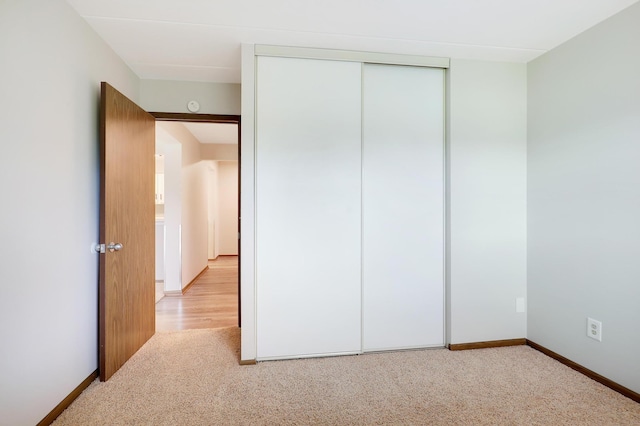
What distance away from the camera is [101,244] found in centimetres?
213

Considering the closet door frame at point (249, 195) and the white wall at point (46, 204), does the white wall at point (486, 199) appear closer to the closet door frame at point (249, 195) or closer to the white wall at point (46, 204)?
the closet door frame at point (249, 195)

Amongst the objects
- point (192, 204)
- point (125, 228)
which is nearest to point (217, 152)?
point (192, 204)

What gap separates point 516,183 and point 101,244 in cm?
322

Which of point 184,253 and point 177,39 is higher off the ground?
point 177,39

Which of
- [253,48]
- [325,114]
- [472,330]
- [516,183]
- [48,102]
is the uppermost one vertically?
[253,48]

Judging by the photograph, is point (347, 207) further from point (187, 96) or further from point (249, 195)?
point (187, 96)

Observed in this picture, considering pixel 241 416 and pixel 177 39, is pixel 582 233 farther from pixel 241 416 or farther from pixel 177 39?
pixel 177 39

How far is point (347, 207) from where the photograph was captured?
2.52 metres

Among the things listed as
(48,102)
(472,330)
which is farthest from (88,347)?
(472,330)

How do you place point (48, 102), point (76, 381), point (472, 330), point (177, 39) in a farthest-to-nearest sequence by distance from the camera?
point (472, 330), point (177, 39), point (76, 381), point (48, 102)

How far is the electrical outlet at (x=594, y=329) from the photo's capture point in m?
2.14

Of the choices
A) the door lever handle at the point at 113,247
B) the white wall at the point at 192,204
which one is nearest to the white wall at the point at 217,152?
the white wall at the point at 192,204

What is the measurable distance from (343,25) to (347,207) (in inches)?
50.4

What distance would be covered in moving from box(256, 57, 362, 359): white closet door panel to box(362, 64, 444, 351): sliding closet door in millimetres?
113
